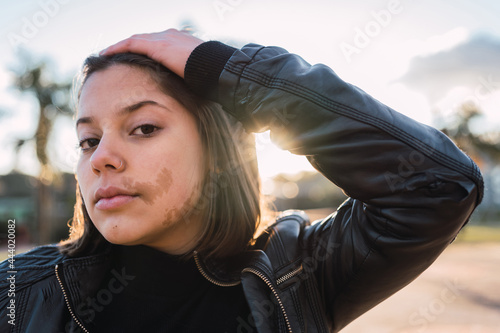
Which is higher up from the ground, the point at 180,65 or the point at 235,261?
the point at 180,65

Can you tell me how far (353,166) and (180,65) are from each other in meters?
0.80

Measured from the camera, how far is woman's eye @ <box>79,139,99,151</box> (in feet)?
5.29

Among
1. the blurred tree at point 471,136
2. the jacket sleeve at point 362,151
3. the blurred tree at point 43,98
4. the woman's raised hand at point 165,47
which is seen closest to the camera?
the jacket sleeve at point 362,151

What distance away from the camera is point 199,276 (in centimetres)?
169

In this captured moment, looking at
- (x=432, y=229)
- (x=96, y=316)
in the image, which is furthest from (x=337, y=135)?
(x=96, y=316)

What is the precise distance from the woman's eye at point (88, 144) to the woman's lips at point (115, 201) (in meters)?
0.29

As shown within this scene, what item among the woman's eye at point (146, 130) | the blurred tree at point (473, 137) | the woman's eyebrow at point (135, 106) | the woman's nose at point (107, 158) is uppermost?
the woman's eyebrow at point (135, 106)

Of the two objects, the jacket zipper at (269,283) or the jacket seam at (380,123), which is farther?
the jacket zipper at (269,283)

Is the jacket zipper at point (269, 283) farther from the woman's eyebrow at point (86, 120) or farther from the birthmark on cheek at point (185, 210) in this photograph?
the woman's eyebrow at point (86, 120)

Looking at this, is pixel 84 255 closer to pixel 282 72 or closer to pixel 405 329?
pixel 282 72

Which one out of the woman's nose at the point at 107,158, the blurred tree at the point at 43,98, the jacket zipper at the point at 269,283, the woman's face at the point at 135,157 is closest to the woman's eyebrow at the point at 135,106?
the woman's face at the point at 135,157
